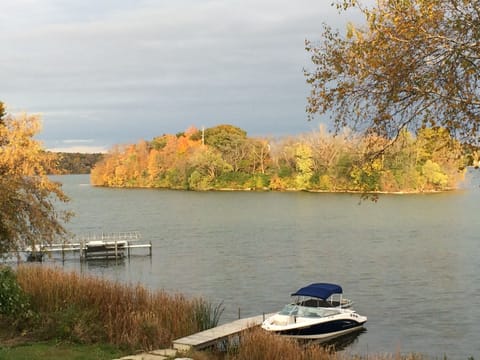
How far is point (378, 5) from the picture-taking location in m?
12.0

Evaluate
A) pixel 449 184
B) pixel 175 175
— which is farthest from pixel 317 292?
pixel 175 175

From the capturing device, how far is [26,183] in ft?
71.7

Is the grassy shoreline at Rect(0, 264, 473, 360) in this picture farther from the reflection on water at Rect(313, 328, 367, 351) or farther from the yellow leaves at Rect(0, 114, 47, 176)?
the reflection on water at Rect(313, 328, 367, 351)

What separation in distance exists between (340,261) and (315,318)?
1824 centimetres

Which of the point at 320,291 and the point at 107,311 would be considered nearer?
the point at 107,311

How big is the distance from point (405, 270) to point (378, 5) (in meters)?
29.2

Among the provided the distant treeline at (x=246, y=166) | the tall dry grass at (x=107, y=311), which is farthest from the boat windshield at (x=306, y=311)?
the distant treeline at (x=246, y=166)

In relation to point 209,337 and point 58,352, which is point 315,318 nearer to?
point 209,337

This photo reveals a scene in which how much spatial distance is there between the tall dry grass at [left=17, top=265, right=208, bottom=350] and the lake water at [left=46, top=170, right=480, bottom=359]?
28.5 feet

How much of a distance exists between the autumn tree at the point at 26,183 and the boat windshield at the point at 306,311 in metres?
9.33

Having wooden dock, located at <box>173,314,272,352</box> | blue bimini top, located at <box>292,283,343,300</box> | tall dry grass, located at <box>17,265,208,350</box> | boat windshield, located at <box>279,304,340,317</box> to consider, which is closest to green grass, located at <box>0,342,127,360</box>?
tall dry grass, located at <box>17,265,208,350</box>

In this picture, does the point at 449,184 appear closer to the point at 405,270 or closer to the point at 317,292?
the point at 405,270

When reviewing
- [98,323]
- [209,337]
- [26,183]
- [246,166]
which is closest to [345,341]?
[209,337]

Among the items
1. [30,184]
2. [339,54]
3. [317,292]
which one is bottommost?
[317,292]
